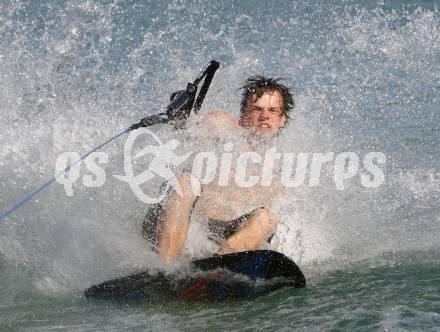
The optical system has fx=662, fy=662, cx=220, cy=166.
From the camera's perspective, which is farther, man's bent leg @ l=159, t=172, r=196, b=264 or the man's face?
the man's face

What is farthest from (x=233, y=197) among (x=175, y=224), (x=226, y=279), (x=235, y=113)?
(x=235, y=113)

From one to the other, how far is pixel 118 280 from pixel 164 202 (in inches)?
20.8

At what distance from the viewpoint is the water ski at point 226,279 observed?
3.61 m

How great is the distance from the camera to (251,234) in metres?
3.82

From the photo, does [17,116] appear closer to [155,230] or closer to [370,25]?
[155,230]

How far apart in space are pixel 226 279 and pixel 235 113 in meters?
2.97

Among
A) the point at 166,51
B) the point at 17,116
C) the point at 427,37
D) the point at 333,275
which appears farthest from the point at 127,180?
the point at 427,37

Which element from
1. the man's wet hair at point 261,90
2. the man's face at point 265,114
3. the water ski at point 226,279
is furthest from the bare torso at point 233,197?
the water ski at point 226,279

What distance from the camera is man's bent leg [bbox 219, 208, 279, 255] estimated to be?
3.82 metres

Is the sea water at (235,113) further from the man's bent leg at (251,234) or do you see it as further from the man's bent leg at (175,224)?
the man's bent leg at (251,234)

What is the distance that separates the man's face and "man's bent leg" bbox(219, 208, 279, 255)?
0.83 m

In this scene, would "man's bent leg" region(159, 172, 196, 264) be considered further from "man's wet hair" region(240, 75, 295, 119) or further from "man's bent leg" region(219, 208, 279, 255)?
"man's wet hair" region(240, 75, 295, 119)

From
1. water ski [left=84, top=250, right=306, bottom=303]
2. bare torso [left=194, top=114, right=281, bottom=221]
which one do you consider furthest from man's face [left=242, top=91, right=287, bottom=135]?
water ski [left=84, top=250, right=306, bottom=303]

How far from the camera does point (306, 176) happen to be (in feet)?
19.1
